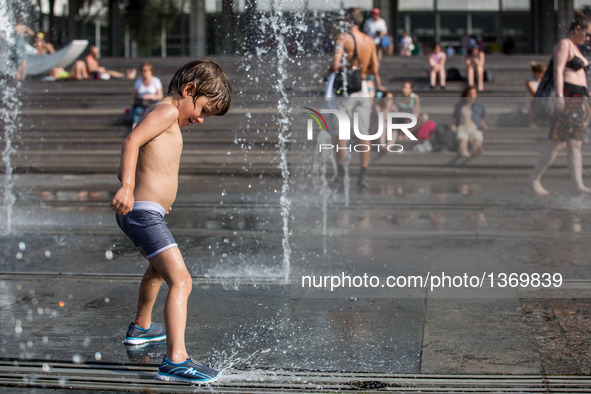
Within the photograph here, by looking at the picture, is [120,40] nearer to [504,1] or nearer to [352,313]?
[504,1]

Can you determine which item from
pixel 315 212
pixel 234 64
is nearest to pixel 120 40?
pixel 234 64

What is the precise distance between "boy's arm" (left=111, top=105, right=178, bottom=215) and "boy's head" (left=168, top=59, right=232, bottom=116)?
0.12 m

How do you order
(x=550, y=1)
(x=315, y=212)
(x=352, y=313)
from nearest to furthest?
(x=352, y=313) < (x=315, y=212) < (x=550, y=1)

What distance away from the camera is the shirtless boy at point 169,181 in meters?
3.57

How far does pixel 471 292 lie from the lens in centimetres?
520

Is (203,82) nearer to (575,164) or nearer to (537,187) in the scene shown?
(537,187)

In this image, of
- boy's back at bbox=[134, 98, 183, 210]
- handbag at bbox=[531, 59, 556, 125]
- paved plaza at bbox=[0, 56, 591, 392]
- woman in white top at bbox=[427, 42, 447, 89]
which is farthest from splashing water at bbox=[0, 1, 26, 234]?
boy's back at bbox=[134, 98, 183, 210]

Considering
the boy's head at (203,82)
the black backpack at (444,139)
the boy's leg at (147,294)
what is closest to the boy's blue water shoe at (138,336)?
the boy's leg at (147,294)

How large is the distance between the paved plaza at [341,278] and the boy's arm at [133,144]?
0.82 m

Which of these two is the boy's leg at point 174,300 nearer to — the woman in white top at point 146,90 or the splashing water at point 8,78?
the splashing water at point 8,78

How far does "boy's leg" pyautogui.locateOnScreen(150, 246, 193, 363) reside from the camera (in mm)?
3590

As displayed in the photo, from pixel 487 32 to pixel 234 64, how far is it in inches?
803

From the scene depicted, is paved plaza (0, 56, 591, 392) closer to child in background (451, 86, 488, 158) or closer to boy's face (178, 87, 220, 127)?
child in background (451, 86, 488, 158)

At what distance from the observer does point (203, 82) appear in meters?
3.71
